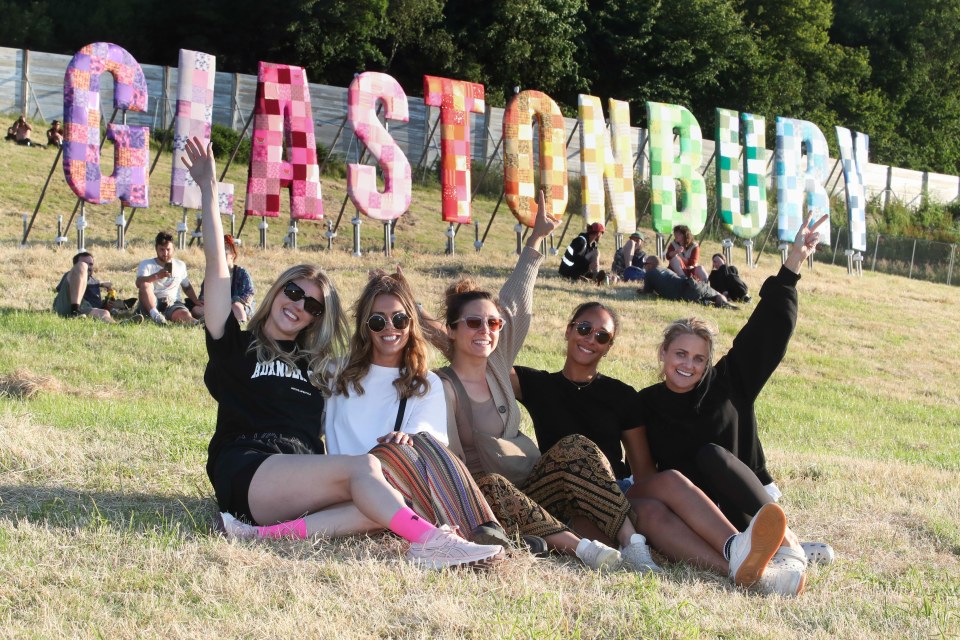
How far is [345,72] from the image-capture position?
114ft

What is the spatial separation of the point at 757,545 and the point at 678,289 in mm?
11864

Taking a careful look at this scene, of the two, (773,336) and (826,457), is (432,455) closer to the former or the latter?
(773,336)

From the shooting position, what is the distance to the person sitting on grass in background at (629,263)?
691 inches

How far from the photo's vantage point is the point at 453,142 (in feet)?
58.6

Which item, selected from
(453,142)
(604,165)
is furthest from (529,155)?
(604,165)

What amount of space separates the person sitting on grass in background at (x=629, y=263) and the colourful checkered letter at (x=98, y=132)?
723 cm

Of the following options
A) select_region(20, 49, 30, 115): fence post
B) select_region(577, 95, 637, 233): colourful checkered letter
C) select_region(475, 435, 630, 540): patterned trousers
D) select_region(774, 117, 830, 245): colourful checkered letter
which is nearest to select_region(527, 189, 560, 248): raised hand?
select_region(475, 435, 630, 540): patterned trousers

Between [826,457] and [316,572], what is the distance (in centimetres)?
563

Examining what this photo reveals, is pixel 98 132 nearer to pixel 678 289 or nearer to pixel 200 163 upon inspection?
pixel 678 289

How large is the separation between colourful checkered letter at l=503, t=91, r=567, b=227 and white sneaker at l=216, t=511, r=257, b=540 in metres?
13.1

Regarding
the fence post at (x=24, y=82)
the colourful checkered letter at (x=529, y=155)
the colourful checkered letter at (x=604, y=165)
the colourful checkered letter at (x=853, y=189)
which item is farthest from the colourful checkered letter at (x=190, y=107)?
the fence post at (x=24, y=82)

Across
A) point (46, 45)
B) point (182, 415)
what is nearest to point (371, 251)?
point (182, 415)

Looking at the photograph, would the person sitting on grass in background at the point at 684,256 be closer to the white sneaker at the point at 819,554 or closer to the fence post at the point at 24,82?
the white sneaker at the point at 819,554

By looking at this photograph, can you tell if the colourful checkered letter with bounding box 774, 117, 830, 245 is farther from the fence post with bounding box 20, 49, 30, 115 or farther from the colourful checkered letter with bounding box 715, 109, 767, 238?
the fence post with bounding box 20, 49, 30, 115
